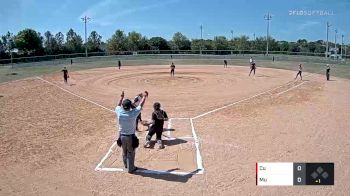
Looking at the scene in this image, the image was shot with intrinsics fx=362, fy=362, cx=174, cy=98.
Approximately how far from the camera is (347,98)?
22.9 metres

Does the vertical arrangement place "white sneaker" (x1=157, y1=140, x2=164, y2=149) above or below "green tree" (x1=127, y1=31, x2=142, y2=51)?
below

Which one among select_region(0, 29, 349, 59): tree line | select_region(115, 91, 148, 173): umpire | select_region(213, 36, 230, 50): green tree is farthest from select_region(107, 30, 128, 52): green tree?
select_region(115, 91, 148, 173): umpire

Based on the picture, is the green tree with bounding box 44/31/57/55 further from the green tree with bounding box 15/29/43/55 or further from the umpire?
the umpire

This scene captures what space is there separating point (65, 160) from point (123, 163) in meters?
1.91

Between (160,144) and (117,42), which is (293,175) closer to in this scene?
(160,144)

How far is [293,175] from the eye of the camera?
8273mm

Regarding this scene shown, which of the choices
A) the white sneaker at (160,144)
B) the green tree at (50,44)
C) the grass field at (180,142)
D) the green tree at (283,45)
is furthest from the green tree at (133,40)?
the white sneaker at (160,144)

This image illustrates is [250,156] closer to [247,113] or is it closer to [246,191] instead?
[246,191]

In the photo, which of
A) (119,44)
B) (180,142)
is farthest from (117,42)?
(180,142)

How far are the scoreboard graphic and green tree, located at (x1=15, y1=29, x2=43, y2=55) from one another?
85596mm

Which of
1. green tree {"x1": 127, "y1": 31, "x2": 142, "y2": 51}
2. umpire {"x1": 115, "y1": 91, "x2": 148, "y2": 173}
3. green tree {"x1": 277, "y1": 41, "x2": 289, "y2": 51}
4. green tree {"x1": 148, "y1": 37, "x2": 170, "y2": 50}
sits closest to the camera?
umpire {"x1": 115, "y1": 91, "x2": 148, "y2": 173}

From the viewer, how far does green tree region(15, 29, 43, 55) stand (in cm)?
8650

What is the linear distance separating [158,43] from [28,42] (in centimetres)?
3512

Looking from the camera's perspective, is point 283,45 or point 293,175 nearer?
point 293,175
